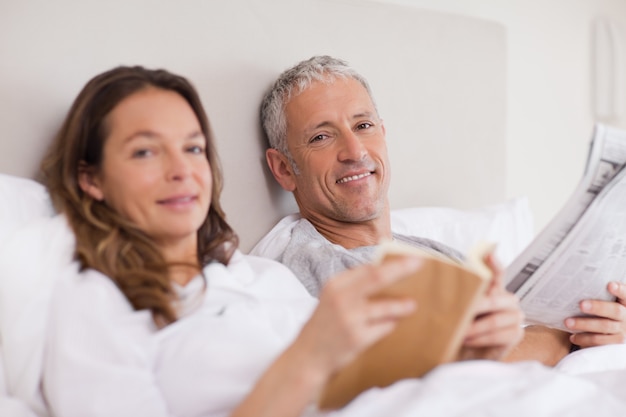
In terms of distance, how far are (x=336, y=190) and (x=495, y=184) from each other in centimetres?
77

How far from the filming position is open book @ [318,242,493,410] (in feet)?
3.06

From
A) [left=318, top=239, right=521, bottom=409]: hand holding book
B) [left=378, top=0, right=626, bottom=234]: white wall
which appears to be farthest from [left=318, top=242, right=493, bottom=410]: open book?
[left=378, top=0, right=626, bottom=234]: white wall

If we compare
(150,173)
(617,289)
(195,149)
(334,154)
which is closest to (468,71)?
(334,154)

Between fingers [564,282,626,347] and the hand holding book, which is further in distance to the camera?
fingers [564,282,626,347]

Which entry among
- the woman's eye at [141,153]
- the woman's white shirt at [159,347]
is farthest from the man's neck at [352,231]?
the woman's eye at [141,153]

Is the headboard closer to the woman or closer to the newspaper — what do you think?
the woman

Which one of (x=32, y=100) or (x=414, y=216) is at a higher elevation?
(x=32, y=100)

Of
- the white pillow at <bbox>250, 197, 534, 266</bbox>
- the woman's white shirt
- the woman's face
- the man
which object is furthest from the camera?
the white pillow at <bbox>250, 197, 534, 266</bbox>

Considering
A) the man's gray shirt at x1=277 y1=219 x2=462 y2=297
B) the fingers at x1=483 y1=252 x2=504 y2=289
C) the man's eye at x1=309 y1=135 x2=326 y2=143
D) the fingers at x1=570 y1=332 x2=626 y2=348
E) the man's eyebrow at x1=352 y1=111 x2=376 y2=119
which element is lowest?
the fingers at x1=570 y1=332 x2=626 y2=348

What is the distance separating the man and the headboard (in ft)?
0.18

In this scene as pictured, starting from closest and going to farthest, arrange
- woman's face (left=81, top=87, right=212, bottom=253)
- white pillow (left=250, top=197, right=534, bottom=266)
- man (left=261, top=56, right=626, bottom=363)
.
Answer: woman's face (left=81, top=87, right=212, bottom=253) → man (left=261, top=56, right=626, bottom=363) → white pillow (left=250, top=197, right=534, bottom=266)

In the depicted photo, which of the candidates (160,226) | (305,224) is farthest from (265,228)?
(160,226)

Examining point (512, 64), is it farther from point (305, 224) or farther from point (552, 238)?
point (552, 238)

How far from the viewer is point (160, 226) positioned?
1182mm
